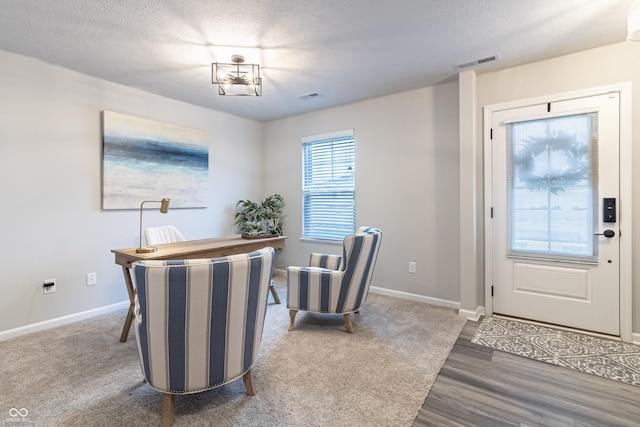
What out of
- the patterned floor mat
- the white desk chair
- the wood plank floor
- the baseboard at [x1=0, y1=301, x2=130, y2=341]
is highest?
the white desk chair

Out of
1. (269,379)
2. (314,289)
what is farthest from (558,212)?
(269,379)

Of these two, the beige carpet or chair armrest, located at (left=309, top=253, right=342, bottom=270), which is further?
chair armrest, located at (left=309, top=253, right=342, bottom=270)

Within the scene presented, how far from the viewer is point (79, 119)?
3041 millimetres

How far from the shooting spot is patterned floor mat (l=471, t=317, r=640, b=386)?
2.10m

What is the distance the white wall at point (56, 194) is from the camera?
2.65 m

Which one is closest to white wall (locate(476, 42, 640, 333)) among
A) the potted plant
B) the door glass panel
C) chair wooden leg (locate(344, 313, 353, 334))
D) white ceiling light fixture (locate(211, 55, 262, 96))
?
the door glass panel

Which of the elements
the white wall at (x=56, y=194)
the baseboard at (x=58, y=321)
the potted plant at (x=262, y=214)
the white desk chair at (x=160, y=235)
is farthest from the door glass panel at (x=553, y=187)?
the baseboard at (x=58, y=321)

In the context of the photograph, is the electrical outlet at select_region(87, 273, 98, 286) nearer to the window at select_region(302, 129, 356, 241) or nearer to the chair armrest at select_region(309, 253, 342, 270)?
the chair armrest at select_region(309, 253, 342, 270)

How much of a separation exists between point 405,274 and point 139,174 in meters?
3.36

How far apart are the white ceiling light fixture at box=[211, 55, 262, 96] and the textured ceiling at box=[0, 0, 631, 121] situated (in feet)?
0.40

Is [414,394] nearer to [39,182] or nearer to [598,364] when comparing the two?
[598,364]

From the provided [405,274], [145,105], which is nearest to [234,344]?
[405,274]

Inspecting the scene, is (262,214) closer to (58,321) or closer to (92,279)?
(92,279)

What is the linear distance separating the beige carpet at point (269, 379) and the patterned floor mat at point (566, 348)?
1.08 ft
